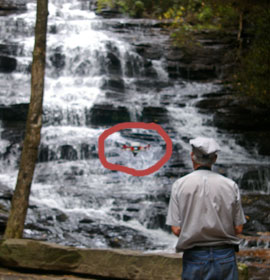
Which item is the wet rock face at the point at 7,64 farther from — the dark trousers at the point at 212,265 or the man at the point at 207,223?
the dark trousers at the point at 212,265

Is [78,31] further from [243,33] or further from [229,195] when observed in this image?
[229,195]

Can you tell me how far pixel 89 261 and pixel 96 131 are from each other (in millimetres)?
10373

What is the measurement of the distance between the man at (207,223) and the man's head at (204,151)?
0.11 m

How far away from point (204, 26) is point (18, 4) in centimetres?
942

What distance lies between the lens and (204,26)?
2202cm

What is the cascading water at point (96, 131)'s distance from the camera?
436 inches

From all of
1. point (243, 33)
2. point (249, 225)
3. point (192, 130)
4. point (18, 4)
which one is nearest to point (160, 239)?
point (249, 225)

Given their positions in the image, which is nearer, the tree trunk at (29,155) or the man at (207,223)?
the man at (207,223)

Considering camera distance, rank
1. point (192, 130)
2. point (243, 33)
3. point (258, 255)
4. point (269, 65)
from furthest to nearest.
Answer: point (243, 33), point (192, 130), point (269, 65), point (258, 255)

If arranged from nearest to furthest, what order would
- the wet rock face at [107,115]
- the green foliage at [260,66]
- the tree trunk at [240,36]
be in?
the green foliage at [260,66]
the wet rock face at [107,115]
the tree trunk at [240,36]

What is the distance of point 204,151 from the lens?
339 cm

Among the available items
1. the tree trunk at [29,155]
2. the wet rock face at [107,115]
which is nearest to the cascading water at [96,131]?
the wet rock face at [107,115]

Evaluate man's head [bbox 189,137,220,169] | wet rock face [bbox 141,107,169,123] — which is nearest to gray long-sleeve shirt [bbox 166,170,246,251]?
man's head [bbox 189,137,220,169]

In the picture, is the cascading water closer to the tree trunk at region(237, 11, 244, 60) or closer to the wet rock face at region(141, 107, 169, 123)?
the wet rock face at region(141, 107, 169, 123)
